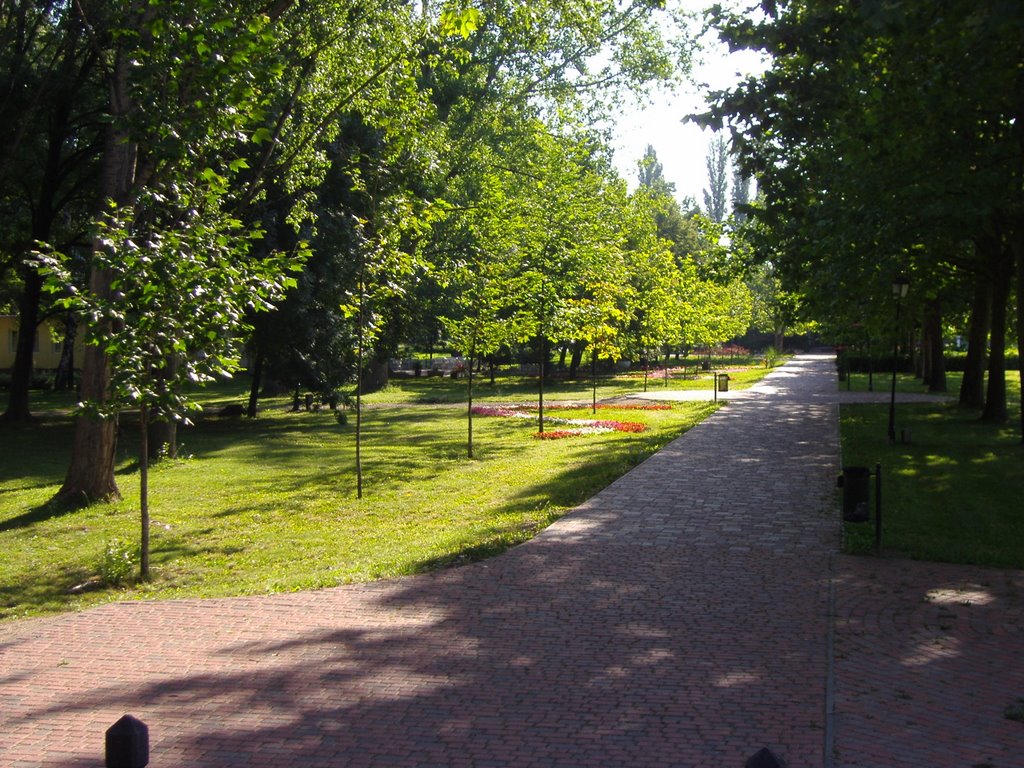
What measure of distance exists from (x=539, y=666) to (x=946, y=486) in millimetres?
10107

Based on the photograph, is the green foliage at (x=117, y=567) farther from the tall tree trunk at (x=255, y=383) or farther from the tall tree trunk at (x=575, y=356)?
the tall tree trunk at (x=575, y=356)

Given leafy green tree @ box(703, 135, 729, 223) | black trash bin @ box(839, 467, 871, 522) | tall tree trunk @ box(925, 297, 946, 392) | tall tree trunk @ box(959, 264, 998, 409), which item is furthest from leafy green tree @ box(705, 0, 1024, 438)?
leafy green tree @ box(703, 135, 729, 223)

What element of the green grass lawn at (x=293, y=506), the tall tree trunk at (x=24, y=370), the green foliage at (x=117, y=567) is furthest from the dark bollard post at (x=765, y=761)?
the tall tree trunk at (x=24, y=370)

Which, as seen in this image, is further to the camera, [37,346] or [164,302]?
[37,346]

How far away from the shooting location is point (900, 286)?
1938 cm

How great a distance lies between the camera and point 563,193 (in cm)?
2358

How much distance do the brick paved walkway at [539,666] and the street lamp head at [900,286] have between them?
1056 centimetres

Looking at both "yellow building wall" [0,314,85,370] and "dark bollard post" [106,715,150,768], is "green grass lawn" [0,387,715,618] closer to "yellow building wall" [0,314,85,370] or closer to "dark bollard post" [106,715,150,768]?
"dark bollard post" [106,715,150,768]

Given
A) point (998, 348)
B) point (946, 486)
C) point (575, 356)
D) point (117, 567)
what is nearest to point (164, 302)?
point (117, 567)

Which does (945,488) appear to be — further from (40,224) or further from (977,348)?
(40,224)

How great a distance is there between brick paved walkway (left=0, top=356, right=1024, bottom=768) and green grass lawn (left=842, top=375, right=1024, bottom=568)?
0.91 m

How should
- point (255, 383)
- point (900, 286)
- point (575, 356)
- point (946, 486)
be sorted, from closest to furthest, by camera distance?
point (946, 486) → point (900, 286) → point (255, 383) → point (575, 356)

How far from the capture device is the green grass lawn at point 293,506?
392 inches

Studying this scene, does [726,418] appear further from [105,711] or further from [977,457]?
[105,711]
